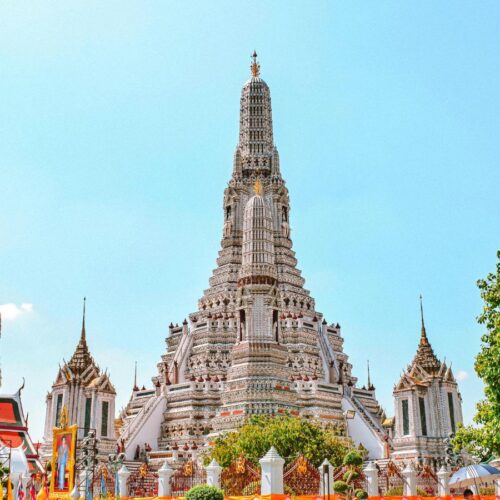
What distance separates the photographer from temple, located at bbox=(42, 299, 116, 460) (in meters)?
47.3

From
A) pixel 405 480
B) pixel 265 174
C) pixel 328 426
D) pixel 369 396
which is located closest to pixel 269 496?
pixel 405 480

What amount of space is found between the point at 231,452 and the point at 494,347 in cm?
1598

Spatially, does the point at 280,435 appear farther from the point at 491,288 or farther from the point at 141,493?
the point at 491,288

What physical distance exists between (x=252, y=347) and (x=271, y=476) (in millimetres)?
23025

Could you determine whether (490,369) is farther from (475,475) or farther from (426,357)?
(426,357)

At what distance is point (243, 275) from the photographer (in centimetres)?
4866

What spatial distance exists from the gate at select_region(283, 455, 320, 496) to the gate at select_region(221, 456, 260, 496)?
1.02 metres

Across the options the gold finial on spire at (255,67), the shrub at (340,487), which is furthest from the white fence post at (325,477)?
the gold finial on spire at (255,67)

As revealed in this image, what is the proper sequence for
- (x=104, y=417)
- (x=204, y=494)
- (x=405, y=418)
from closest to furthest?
(x=204, y=494) < (x=405, y=418) < (x=104, y=417)

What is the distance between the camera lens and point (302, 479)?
2500 cm

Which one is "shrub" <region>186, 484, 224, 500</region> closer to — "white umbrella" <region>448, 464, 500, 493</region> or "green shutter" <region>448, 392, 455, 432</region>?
"white umbrella" <region>448, 464, 500, 493</region>

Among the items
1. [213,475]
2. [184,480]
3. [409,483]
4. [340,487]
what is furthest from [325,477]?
[184,480]

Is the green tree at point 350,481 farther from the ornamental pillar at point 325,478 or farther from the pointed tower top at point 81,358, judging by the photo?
the pointed tower top at point 81,358

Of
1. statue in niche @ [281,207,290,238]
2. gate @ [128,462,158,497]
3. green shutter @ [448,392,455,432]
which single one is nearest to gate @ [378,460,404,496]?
gate @ [128,462,158,497]
